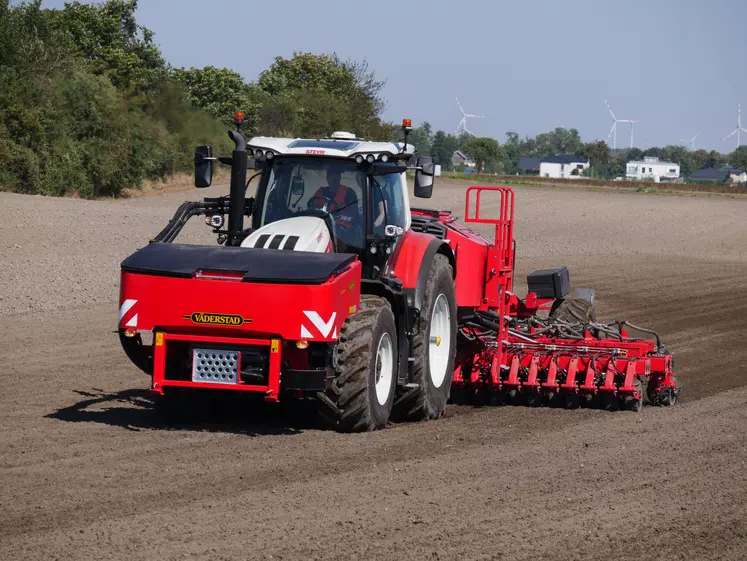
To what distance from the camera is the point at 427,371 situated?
10.1 m

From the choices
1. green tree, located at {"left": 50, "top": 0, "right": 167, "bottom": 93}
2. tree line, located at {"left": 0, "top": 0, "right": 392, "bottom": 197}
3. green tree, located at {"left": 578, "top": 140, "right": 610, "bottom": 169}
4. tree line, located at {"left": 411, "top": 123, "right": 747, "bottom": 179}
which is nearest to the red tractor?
tree line, located at {"left": 0, "top": 0, "right": 392, "bottom": 197}

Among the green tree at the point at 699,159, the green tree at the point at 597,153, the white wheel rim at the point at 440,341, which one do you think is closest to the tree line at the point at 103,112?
the white wheel rim at the point at 440,341

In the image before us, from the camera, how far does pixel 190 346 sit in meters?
8.59

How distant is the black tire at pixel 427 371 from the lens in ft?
32.3

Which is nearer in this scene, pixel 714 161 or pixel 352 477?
pixel 352 477

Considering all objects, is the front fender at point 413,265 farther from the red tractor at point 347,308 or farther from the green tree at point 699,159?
the green tree at point 699,159

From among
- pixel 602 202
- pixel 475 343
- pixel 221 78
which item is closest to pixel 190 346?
pixel 475 343

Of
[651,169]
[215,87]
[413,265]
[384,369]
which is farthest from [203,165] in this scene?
[651,169]

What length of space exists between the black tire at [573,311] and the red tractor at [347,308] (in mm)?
1336

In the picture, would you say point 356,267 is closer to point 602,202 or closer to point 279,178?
point 279,178

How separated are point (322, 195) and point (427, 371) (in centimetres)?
181

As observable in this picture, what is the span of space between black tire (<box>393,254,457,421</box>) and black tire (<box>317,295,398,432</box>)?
826 millimetres

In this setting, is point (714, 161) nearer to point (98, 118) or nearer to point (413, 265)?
point (98, 118)

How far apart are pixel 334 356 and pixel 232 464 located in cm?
123
